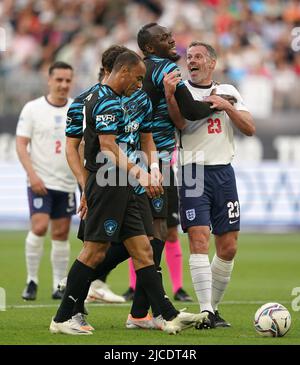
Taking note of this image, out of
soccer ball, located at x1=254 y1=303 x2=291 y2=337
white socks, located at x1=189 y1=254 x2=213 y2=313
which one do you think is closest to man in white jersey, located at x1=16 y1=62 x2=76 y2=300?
white socks, located at x1=189 y1=254 x2=213 y2=313

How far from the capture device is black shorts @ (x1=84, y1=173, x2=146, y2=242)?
8086mm

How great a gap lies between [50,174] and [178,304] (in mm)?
2158

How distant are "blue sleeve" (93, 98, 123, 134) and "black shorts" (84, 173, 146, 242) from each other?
413 millimetres

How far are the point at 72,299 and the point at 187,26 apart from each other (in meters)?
A: 16.2

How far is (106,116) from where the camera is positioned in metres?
7.96

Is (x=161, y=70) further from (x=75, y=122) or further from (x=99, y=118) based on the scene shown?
(x=99, y=118)

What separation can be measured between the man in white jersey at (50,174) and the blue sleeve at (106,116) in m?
3.66

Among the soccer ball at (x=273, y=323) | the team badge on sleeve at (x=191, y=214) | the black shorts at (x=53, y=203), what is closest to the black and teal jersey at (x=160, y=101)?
the team badge on sleeve at (x=191, y=214)

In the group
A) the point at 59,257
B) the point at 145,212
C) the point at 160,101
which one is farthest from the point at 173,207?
the point at 145,212

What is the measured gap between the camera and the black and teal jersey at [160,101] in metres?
8.87

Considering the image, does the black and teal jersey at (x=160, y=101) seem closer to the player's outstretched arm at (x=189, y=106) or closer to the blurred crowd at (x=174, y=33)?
the player's outstretched arm at (x=189, y=106)

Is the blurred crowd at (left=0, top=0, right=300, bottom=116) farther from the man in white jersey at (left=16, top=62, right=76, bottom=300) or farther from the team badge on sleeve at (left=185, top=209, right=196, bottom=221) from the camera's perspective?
the team badge on sleeve at (left=185, top=209, right=196, bottom=221)

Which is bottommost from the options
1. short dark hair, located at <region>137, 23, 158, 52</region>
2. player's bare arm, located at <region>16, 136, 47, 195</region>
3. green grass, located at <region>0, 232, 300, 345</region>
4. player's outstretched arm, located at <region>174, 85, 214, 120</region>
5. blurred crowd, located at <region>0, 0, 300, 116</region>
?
green grass, located at <region>0, 232, 300, 345</region>

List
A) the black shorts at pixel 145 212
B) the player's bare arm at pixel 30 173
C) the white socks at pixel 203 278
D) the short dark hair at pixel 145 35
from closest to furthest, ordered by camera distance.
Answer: the black shorts at pixel 145 212 < the white socks at pixel 203 278 < the short dark hair at pixel 145 35 < the player's bare arm at pixel 30 173
